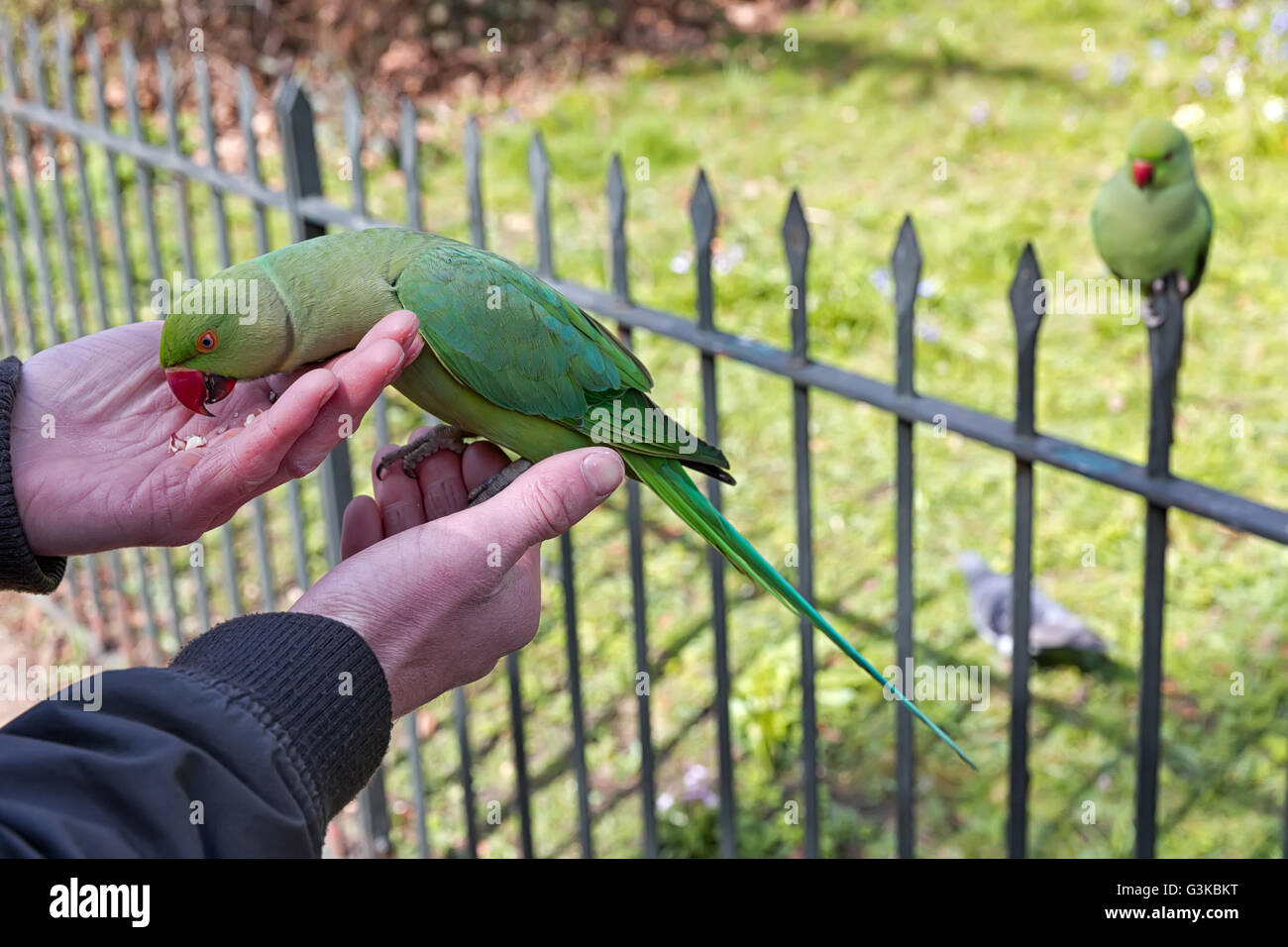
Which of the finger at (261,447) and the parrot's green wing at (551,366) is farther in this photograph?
the parrot's green wing at (551,366)

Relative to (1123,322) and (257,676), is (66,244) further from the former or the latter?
(1123,322)

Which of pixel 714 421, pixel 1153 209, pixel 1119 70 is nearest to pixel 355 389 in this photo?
pixel 714 421

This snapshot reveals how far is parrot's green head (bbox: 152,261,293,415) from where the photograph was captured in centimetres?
170

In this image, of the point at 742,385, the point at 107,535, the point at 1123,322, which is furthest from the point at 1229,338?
the point at 107,535

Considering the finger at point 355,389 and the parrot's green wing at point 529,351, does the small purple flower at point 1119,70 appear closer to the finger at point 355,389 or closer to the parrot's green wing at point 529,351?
the parrot's green wing at point 529,351

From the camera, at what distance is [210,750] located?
4.08 feet

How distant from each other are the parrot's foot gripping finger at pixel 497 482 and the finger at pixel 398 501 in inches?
3.9

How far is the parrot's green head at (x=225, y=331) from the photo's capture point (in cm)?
170

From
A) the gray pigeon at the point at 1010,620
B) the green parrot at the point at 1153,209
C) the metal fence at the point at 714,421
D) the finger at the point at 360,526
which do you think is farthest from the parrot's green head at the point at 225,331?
the gray pigeon at the point at 1010,620

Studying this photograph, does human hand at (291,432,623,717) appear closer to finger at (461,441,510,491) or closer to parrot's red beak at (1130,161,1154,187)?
finger at (461,441,510,491)

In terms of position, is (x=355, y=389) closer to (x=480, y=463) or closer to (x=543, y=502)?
(x=543, y=502)

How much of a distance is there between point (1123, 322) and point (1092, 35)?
3.27 m

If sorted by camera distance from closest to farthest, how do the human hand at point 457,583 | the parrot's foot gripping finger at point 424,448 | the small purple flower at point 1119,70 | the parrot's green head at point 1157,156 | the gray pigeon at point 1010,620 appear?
the human hand at point 457,583 → the parrot's foot gripping finger at point 424,448 → the parrot's green head at point 1157,156 → the gray pigeon at point 1010,620 → the small purple flower at point 1119,70

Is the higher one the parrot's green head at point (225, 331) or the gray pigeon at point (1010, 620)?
the parrot's green head at point (225, 331)
